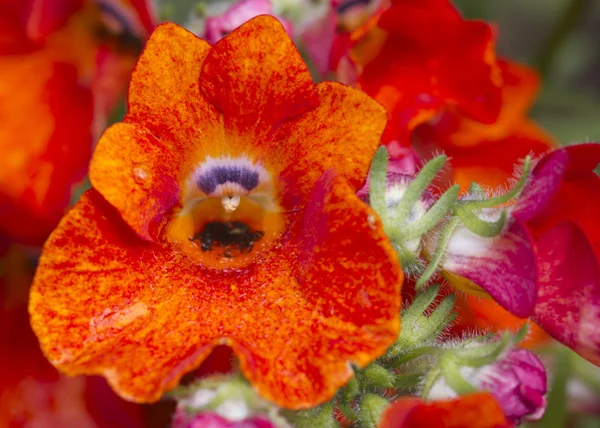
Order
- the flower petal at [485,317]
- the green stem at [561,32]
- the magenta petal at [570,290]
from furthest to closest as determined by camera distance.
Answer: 1. the green stem at [561,32]
2. the flower petal at [485,317]
3. the magenta petal at [570,290]

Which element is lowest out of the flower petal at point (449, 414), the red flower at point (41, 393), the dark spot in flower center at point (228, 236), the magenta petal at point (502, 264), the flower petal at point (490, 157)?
the red flower at point (41, 393)

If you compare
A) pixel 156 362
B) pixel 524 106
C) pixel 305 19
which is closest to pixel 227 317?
A: pixel 156 362

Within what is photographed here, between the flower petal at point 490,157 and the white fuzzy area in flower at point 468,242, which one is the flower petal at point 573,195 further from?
the flower petal at point 490,157

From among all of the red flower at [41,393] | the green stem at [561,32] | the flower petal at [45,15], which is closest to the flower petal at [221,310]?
the red flower at [41,393]

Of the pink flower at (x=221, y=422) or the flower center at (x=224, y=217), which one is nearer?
the pink flower at (x=221, y=422)

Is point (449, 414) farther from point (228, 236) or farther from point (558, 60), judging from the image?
point (558, 60)

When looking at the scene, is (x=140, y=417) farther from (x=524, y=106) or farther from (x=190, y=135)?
(x=524, y=106)
